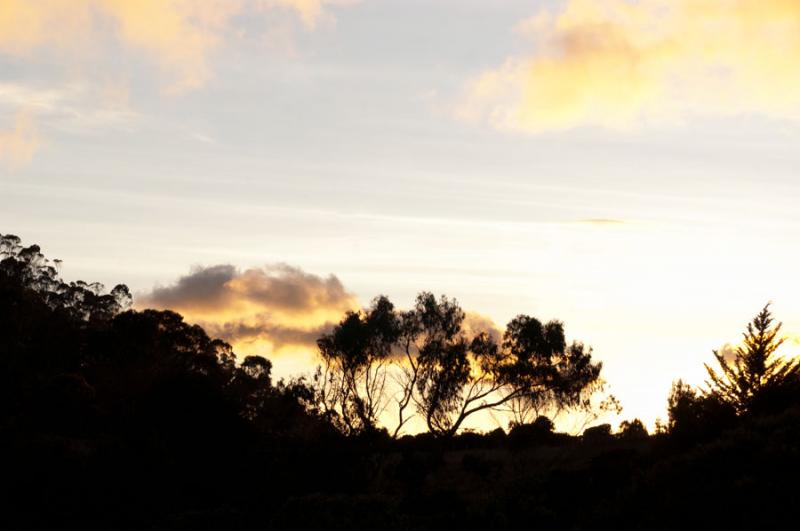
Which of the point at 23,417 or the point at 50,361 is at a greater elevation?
the point at 50,361

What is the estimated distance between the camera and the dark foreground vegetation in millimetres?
23609

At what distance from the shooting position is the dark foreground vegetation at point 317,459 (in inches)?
930

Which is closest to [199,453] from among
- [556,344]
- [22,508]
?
[22,508]

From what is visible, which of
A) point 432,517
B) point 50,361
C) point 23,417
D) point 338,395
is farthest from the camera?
point 338,395

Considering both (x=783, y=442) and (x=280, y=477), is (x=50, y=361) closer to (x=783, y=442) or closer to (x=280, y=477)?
(x=280, y=477)

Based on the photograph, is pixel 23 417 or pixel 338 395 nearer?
pixel 23 417

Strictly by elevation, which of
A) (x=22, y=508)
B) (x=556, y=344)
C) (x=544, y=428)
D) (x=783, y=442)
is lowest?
(x=22, y=508)

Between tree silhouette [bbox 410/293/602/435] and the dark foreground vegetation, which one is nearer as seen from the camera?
the dark foreground vegetation

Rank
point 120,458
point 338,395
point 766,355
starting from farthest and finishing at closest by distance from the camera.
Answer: point 338,395 < point 766,355 < point 120,458

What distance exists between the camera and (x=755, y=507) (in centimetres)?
2067

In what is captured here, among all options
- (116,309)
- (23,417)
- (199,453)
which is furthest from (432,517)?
(116,309)

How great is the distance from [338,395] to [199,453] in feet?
125

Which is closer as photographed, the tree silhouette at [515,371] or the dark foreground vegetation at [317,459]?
the dark foreground vegetation at [317,459]

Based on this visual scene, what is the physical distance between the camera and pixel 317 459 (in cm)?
3719
